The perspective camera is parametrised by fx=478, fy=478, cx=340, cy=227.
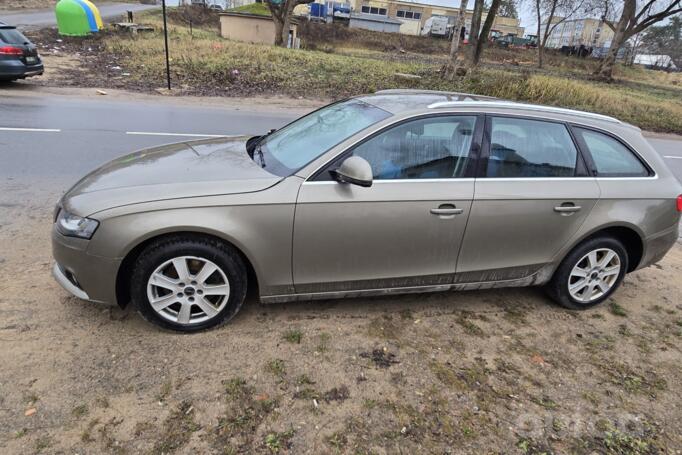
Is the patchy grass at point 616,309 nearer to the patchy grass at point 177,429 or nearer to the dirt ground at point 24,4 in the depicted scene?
the patchy grass at point 177,429

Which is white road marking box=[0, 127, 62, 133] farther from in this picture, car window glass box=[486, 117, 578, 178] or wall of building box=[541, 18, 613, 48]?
wall of building box=[541, 18, 613, 48]

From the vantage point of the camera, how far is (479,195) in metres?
3.35

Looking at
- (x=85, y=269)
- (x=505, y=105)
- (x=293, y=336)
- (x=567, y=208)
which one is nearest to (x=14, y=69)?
(x=85, y=269)

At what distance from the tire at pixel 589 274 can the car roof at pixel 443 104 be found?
3.40 ft

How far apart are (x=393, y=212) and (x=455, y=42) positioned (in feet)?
56.3

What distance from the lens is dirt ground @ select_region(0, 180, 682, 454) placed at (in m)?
2.43

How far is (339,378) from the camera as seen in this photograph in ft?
9.43

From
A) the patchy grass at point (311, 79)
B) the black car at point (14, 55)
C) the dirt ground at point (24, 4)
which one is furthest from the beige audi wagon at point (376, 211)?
the dirt ground at point (24, 4)

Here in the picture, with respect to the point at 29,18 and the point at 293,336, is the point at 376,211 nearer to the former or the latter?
the point at 293,336

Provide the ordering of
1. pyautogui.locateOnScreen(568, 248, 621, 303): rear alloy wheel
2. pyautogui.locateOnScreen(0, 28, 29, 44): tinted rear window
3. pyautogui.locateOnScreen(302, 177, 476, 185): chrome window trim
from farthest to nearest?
pyautogui.locateOnScreen(0, 28, 29, 44): tinted rear window → pyautogui.locateOnScreen(568, 248, 621, 303): rear alloy wheel → pyautogui.locateOnScreen(302, 177, 476, 185): chrome window trim

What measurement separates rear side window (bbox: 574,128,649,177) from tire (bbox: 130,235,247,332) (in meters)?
2.82

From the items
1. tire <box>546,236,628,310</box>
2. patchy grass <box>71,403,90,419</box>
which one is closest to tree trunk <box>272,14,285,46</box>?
tire <box>546,236,628,310</box>

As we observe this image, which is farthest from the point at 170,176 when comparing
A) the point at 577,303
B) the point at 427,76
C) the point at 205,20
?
the point at 205,20

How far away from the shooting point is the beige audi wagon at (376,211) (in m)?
2.95
